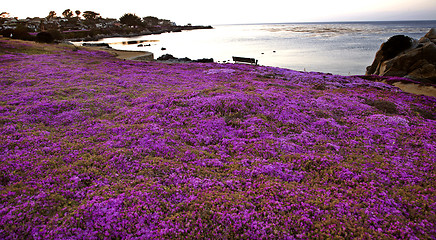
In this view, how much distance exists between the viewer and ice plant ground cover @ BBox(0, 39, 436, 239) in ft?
20.2

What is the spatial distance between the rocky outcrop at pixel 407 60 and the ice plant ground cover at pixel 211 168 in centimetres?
1715

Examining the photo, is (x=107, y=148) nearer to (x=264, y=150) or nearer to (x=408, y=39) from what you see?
(x=264, y=150)

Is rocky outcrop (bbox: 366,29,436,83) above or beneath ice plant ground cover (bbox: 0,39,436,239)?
above

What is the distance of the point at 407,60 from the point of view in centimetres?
3175

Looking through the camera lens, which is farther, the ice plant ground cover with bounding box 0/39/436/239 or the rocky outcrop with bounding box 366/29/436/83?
the rocky outcrop with bounding box 366/29/436/83

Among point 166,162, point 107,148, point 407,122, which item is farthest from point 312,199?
Result: point 407,122

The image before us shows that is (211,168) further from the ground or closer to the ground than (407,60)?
closer to the ground

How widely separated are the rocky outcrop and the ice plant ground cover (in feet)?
56.3

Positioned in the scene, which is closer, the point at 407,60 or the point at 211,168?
the point at 211,168

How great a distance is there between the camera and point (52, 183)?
7734mm

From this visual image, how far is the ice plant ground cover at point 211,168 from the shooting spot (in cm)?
616

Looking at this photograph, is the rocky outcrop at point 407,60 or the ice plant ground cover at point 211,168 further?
the rocky outcrop at point 407,60

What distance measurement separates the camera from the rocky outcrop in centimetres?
2975

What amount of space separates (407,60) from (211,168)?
37.2m
